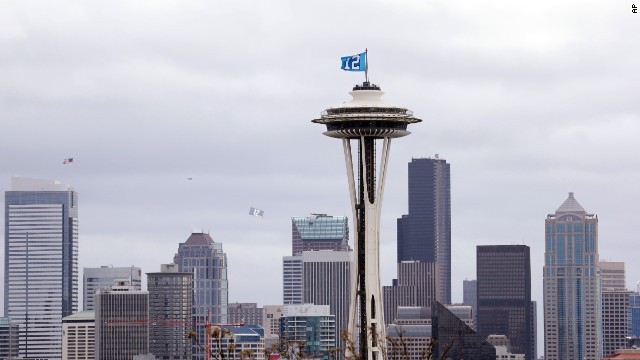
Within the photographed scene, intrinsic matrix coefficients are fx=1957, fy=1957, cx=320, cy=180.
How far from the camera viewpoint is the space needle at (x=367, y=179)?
176m

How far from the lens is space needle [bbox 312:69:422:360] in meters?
176

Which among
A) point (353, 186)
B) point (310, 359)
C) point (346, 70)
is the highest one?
point (346, 70)

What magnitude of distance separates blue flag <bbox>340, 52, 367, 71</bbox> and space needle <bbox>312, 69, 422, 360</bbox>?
3828mm

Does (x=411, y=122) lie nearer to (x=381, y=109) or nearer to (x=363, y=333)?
(x=381, y=109)

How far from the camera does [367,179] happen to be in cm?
17538

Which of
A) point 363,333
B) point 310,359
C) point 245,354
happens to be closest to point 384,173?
point 363,333

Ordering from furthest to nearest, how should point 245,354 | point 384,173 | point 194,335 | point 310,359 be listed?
point 384,173 < point 310,359 < point 245,354 < point 194,335

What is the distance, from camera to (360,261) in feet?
581

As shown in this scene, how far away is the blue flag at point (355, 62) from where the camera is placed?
179 meters

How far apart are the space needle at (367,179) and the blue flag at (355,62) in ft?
12.6

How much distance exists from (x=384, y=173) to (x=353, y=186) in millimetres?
3063

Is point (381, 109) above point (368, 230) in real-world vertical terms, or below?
above

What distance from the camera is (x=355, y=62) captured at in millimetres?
180625

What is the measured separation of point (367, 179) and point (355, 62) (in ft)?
39.5
